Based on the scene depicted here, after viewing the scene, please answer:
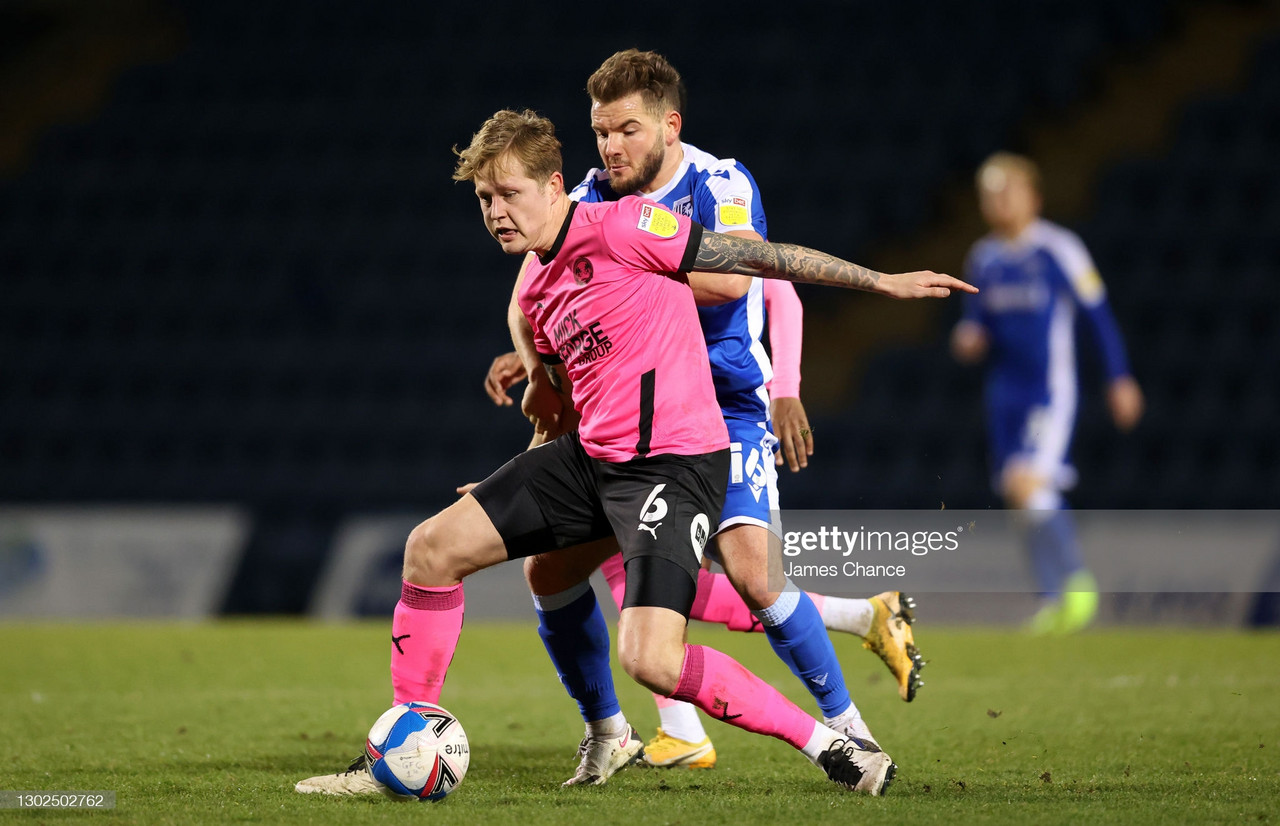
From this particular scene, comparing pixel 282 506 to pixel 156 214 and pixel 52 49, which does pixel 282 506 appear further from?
pixel 52 49

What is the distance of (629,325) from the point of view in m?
3.33

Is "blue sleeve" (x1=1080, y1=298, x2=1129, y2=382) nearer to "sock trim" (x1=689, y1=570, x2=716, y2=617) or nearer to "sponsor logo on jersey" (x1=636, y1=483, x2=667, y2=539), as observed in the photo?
"sock trim" (x1=689, y1=570, x2=716, y2=617)

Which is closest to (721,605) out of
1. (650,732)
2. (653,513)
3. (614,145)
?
(650,732)

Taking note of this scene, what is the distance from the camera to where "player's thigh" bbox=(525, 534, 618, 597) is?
3.71 meters

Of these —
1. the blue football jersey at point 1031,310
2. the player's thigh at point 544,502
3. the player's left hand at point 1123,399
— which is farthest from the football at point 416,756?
the blue football jersey at point 1031,310

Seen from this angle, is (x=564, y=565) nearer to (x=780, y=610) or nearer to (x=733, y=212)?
(x=780, y=610)

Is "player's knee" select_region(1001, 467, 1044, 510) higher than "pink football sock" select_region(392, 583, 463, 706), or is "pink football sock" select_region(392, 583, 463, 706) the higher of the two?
"player's knee" select_region(1001, 467, 1044, 510)

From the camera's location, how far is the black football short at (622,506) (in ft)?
10.6

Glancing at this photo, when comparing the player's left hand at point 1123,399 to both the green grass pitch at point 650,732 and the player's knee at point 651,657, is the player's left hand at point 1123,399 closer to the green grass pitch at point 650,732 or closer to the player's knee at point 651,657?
the green grass pitch at point 650,732

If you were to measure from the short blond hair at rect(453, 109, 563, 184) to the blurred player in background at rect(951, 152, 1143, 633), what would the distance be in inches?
218

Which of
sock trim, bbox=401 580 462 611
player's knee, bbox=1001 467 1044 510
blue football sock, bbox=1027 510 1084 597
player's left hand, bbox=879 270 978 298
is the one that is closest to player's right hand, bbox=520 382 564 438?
sock trim, bbox=401 580 462 611

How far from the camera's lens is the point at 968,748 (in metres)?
4.16

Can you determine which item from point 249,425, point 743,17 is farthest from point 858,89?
point 249,425

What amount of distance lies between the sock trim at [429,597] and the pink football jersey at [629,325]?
496 mm
